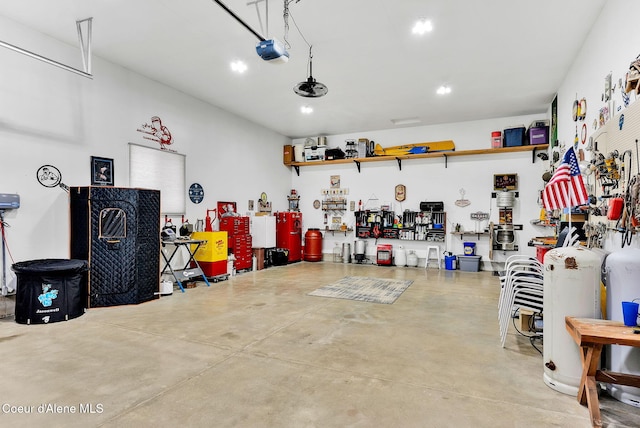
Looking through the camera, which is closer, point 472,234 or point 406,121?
point 472,234

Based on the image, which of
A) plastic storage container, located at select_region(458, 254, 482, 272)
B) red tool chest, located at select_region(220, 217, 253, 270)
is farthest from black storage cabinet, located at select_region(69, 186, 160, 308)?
plastic storage container, located at select_region(458, 254, 482, 272)

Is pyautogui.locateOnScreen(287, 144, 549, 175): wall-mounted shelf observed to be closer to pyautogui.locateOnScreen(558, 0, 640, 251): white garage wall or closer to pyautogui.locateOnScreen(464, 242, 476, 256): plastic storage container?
pyautogui.locateOnScreen(464, 242, 476, 256): plastic storage container

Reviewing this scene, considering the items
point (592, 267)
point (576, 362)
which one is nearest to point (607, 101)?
point (592, 267)

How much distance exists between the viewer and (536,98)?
704 cm

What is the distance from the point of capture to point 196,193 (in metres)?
7.17

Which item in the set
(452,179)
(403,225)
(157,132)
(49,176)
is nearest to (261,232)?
(157,132)

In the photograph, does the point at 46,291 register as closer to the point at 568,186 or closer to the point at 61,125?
the point at 61,125

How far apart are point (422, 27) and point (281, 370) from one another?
434 cm

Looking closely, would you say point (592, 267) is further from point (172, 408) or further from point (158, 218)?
point (158, 218)

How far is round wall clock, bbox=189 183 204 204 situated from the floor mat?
326 centimetres

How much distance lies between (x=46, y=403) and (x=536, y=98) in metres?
8.73

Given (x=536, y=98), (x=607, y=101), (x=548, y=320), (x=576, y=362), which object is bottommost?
(x=576, y=362)

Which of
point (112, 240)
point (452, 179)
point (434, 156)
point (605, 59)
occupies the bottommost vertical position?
point (112, 240)

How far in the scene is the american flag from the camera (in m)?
3.38
